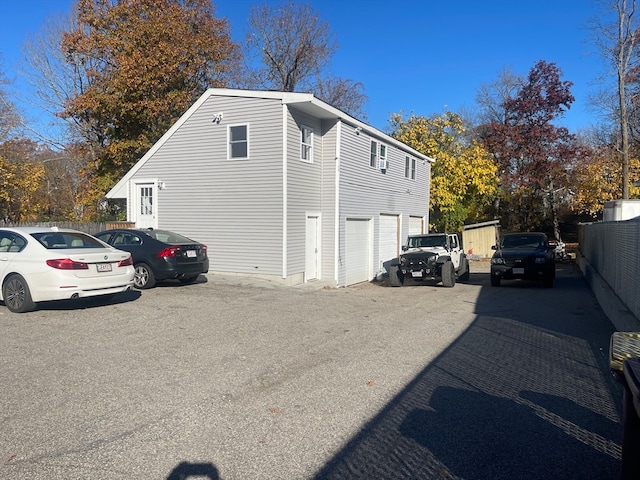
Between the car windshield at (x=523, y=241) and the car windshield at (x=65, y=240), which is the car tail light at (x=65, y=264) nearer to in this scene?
the car windshield at (x=65, y=240)

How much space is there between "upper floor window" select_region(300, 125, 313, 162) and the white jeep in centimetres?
440

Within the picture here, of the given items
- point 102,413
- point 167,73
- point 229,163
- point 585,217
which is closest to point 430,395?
point 102,413

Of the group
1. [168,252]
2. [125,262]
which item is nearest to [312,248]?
[168,252]

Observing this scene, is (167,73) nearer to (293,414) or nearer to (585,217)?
(293,414)

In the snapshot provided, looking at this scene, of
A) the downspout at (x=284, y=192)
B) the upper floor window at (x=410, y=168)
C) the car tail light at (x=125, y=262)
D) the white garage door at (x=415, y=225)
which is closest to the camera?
the car tail light at (x=125, y=262)

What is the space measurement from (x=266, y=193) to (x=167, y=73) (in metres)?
12.7

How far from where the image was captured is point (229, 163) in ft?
52.6

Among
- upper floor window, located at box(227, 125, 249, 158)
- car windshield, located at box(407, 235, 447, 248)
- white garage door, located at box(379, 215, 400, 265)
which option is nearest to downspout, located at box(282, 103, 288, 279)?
upper floor window, located at box(227, 125, 249, 158)

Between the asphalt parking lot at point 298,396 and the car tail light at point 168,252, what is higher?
the car tail light at point 168,252

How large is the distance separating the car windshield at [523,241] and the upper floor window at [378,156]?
555cm

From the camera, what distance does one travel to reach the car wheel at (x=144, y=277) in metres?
12.6

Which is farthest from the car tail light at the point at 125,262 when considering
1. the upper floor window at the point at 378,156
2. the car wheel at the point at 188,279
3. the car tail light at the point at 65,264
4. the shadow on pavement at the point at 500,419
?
the upper floor window at the point at 378,156

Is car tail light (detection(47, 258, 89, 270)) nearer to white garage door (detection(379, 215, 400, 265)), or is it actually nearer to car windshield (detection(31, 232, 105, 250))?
car windshield (detection(31, 232, 105, 250))

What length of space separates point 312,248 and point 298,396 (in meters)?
11.6
